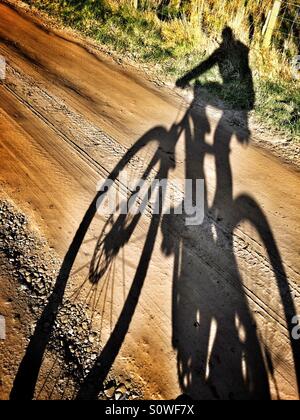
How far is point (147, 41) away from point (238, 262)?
774 centimetres

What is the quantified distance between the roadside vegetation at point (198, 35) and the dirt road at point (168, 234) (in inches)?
49.7

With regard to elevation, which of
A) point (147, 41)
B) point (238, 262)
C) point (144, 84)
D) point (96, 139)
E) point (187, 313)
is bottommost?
point (187, 313)

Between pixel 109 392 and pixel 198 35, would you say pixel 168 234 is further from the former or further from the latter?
pixel 198 35

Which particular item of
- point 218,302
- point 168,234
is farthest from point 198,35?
point 218,302

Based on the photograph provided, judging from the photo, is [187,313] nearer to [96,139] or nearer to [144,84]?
[96,139]

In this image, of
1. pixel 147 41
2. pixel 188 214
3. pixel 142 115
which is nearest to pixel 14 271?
pixel 188 214

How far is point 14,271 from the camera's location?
4125 mm

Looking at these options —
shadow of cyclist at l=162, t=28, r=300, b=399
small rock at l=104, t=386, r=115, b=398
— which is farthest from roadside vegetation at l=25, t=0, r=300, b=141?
small rock at l=104, t=386, r=115, b=398

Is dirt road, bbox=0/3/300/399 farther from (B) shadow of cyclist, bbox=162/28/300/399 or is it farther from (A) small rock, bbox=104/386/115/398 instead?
(A) small rock, bbox=104/386/115/398

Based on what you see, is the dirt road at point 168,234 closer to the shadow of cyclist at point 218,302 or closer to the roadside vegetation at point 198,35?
the shadow of cyclist at point 218,302

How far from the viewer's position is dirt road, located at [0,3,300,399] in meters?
3.53

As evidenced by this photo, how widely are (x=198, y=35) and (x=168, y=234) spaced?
275 inches

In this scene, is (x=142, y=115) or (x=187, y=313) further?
(x=142, y=115)

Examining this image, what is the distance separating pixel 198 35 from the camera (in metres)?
9.13
